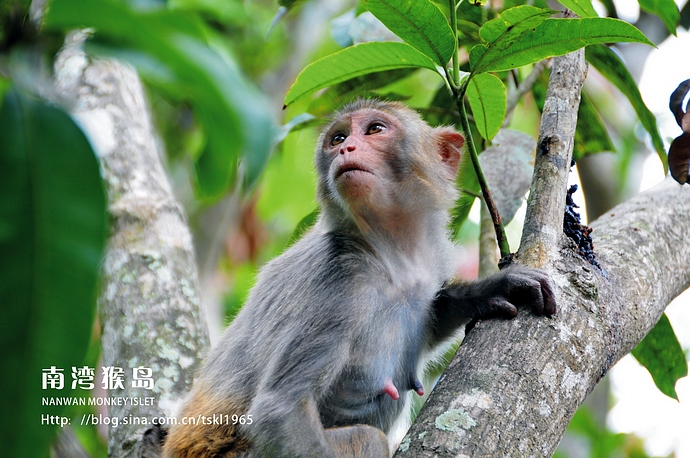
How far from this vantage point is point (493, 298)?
2.88m

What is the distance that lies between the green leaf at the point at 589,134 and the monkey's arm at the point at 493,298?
1.26m

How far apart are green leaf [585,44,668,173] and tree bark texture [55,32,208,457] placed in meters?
2.68

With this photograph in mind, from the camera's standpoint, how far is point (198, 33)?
3.93ft

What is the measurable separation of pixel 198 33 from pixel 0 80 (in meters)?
0.36

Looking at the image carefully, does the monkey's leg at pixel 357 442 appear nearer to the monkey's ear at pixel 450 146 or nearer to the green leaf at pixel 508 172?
the green leaf at pixel 508 172

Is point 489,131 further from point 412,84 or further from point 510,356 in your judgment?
point 412,84

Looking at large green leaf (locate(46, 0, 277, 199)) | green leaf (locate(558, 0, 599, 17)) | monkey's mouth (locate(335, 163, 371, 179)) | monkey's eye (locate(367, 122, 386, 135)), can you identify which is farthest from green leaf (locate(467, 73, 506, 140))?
large green leaf (locate(46, 0, 277, 199))

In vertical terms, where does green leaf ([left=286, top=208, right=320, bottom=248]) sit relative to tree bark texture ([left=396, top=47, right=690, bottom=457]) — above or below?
above

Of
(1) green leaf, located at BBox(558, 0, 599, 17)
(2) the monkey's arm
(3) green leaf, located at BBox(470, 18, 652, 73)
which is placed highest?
(1) green leaf, located at BBox(558, 0, 599, 17)

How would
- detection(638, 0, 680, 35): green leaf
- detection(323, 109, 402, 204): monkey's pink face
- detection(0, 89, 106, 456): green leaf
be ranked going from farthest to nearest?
1. detection(323, 109, 402, 204): monkey's pink face
2. detection(638, 0, 680, 35): green leaf
3. detection(0, 89, 106, 456): green leaf

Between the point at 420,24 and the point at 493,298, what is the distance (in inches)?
44.1

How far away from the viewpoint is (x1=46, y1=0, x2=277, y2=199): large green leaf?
1050 mm

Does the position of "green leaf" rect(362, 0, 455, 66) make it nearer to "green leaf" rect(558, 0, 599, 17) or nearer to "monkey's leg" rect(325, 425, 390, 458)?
"green leaf" rect(558, 0, 599, 17)

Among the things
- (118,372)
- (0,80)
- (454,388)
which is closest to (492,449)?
(454,388)
